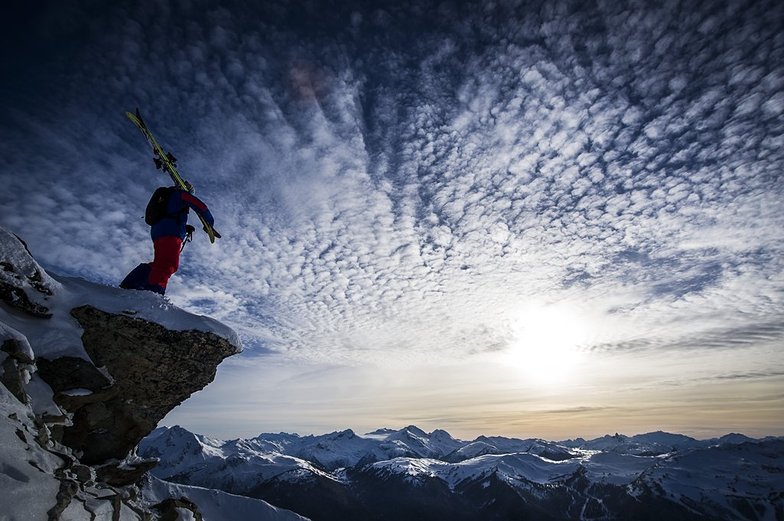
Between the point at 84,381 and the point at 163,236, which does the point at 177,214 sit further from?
the point at 84,381

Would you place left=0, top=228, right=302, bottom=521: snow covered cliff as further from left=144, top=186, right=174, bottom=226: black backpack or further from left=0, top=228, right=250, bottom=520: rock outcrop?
left=144, top=186, right=174, bottom=226: black backpack

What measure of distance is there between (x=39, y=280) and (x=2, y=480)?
6.16m

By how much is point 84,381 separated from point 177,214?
5.59 metres

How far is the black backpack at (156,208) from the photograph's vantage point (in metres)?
12.8

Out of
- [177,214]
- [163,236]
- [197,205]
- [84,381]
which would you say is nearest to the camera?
[84,381]

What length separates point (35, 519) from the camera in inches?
232

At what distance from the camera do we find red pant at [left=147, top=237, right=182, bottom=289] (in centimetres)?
1252

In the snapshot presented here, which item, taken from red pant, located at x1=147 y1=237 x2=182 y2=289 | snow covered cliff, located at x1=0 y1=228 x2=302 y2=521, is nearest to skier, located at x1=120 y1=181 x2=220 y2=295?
red pant, located at x1=147 y1=237 x2=182 y2=289

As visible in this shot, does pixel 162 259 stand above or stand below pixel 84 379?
above

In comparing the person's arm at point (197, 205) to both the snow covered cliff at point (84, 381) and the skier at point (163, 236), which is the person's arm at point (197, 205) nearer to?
the skier at point (163, 236)

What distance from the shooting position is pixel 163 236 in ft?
41.2

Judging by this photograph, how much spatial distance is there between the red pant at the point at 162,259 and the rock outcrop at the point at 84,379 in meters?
1.12

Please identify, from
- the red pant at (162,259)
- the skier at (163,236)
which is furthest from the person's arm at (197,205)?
the red pant at (162,259)

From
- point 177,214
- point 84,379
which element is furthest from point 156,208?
point 84,379
